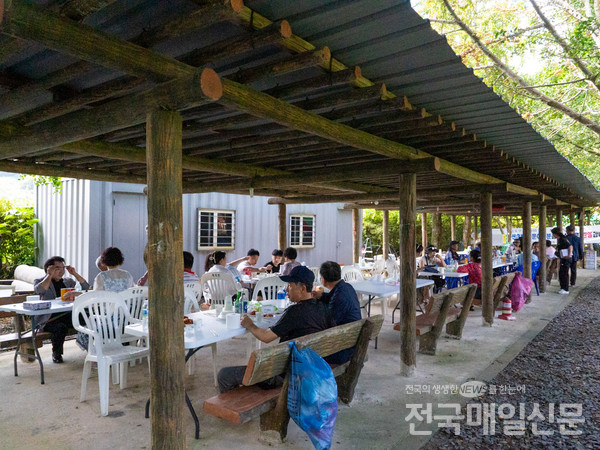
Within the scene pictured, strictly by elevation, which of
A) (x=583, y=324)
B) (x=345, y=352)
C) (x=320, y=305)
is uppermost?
(x=320, y=305)

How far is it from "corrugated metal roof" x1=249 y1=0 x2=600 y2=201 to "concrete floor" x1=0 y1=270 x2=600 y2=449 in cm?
267

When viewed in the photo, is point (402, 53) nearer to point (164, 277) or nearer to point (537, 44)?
point (164, 277)

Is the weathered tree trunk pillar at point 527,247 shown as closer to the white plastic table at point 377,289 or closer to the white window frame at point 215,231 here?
the white plastic table at point 377,289

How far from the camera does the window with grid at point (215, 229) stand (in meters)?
11.1

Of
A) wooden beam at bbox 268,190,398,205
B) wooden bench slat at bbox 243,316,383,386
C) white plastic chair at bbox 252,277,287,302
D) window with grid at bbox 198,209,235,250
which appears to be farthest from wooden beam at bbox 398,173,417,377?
window with grid at bbox 198,209,235,250

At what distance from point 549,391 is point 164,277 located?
4114mm

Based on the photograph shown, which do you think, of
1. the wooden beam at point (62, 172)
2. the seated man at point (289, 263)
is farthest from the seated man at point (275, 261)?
the wooden beam at point (62, 172)

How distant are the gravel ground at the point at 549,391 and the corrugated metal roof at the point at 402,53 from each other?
264cm

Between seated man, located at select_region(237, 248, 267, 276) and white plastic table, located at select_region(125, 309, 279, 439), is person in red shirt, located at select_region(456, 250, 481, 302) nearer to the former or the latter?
seated man, located at select_region(237, 248, 267, 276)

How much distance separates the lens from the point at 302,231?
47.6 ft

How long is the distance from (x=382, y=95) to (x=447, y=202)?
10.4m

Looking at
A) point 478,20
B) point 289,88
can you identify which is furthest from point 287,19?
point 478,20

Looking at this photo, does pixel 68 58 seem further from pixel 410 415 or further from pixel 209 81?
pixel 410 415

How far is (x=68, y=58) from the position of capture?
263 centimetres
